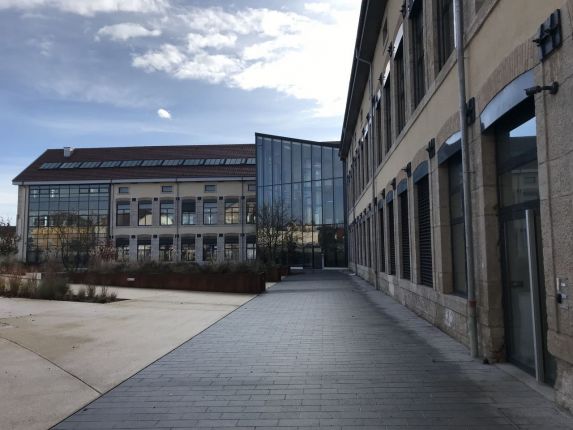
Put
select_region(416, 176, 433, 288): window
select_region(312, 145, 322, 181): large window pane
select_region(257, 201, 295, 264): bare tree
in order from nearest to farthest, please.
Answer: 1. select_region(416, 176, 433, 288): window
2. select_region(257, 201, 295, 264): bare tree
3. select_region(312, 145, 322, 181): large window pane

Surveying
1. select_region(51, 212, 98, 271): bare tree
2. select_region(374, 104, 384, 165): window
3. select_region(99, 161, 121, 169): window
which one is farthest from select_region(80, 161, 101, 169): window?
select_region(374, 104, 384, 165): window

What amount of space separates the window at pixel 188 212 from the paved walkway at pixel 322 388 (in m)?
49.5

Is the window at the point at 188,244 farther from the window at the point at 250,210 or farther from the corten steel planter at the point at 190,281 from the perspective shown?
the corten steel planter at the point at 190,281

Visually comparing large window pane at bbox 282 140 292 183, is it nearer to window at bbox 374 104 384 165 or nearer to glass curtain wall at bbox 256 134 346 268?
glass curtain wall at bbox 256 134 346 268

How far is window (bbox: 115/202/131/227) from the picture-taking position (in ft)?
193

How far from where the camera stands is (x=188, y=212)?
58688mm

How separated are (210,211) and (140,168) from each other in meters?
10.4

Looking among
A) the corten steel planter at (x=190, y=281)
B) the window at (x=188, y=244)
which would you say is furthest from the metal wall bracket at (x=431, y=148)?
the window at (x=188, y=244)

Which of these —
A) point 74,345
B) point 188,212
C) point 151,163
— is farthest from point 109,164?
point 74,345

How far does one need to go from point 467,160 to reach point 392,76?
9.08 meters

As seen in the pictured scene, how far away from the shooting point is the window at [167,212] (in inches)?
2319

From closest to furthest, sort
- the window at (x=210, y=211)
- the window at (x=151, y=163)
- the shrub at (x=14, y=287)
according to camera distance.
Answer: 1. the shrub at (x=14, y=287)
2. the window at (x=210, y=211)
3. the window at (x=151, y=163)

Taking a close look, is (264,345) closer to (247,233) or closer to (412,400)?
(412,400)

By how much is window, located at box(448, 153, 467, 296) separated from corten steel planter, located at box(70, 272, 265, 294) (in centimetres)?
1181
